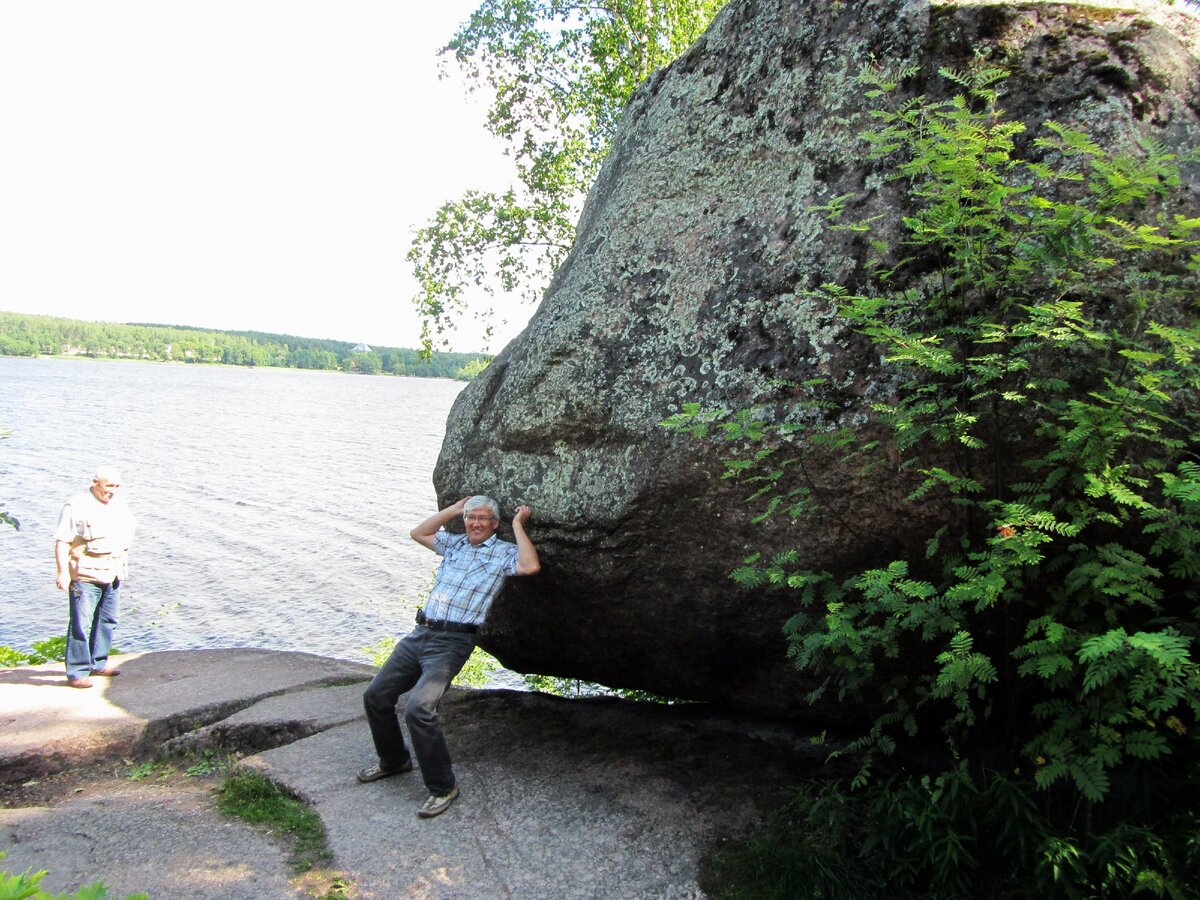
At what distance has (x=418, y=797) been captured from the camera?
5.58 meters

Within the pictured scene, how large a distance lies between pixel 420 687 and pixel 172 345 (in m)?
135

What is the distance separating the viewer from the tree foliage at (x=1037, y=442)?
372 cm

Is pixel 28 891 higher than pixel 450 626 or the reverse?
higher

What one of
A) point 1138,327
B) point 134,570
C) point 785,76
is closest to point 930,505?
point 1138,327

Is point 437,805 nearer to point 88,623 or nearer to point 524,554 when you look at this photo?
point 524,554

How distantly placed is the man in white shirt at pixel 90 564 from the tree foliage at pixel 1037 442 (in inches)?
263

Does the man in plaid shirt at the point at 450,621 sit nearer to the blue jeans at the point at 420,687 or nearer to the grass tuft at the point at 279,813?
the blue jeans at the point at 420,687

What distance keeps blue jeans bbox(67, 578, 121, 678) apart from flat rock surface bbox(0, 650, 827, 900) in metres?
0.74

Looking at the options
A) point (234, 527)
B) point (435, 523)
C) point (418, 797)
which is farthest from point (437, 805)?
point (234, 527)

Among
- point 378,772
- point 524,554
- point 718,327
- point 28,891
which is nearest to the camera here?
point 28,891

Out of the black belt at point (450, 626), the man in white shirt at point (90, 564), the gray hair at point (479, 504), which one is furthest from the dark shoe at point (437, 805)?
the man in white shirt at point (90, 564)

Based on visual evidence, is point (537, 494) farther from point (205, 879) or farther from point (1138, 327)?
point (1138, 327)

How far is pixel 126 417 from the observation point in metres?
51.2

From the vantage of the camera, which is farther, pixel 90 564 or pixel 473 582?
pixel 90 564
